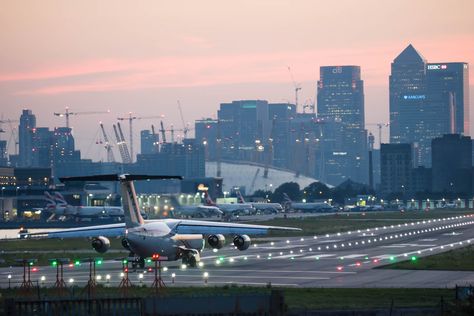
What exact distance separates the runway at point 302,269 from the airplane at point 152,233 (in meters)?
1.15

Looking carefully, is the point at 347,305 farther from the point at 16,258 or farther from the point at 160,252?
the point at 16,258

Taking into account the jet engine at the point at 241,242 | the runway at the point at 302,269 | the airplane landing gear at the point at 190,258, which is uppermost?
the jet engine at the point at 241,242

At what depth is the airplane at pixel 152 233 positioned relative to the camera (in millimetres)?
72188

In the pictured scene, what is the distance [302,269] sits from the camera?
74.8 metres

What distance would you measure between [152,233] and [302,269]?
9.77 meters

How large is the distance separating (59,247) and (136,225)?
34982 millimetres

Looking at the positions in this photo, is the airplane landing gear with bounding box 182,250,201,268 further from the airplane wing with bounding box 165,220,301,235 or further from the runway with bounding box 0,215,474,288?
the airplane wing with bounding box 165,220,301,235

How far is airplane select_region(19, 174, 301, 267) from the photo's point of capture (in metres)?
72.2

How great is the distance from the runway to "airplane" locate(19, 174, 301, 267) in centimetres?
115

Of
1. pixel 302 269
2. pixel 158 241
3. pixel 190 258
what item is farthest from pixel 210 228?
pixel 302 269

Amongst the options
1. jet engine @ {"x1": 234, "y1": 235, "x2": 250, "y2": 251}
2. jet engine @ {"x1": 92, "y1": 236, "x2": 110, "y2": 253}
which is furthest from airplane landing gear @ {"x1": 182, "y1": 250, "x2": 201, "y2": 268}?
jet engine @ {"x1": 92, "y1": 236, "x2": 110, "y2": 253}

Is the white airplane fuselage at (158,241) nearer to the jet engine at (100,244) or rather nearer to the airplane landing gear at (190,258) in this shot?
the airplane landing gear at (190,258)

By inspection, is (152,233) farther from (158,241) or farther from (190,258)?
(190,258)

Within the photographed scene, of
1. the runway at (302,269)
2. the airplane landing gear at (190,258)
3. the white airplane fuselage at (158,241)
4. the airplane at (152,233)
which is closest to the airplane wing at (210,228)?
the airplane at (152,233)
